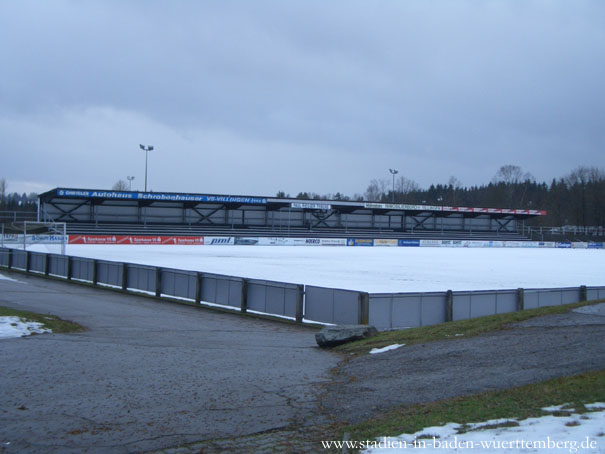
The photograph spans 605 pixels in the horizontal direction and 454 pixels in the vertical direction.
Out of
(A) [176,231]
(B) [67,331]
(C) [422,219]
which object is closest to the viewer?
(B) [67,331]

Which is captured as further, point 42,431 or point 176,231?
point 176,231

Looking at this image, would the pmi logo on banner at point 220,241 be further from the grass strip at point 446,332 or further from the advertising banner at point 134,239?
the grass strip at point 446,332

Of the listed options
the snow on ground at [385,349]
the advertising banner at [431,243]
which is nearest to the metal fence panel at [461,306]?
the snow on ground at [385,349]

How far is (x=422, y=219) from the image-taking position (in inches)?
3565

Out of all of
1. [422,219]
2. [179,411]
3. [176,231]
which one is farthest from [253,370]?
[422,219]

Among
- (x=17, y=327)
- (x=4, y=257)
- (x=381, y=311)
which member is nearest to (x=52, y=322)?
(x=17, y=327)

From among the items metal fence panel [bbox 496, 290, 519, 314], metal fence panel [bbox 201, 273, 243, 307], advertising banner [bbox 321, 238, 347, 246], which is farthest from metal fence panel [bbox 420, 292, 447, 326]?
advertising banner [bbox 321, 238, 347, 246]

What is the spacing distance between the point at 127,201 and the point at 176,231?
739cm

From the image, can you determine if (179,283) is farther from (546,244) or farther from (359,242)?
(546,244)

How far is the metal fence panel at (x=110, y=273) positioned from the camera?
23.0 metres

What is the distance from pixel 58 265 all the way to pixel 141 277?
7980 mm

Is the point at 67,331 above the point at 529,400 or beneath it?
beneath

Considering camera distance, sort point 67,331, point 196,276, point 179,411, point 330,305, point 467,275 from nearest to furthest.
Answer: point 179,411, point 67,331, point 330,305, point 196,276, point 467,275

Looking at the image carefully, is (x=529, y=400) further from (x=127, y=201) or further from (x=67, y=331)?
(x=127, y=201)
